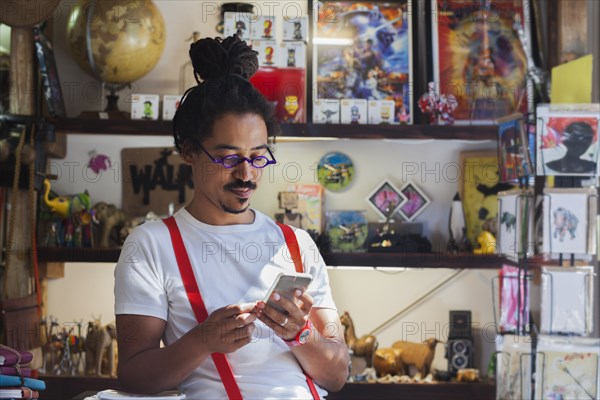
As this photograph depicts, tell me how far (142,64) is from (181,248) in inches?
76.5

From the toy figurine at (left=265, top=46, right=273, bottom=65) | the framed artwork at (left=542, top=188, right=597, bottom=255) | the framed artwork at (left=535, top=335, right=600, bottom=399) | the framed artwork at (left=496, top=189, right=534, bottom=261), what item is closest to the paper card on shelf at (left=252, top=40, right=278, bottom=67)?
the toy figurine at (left=265, top=46, right=273, bottom=65)

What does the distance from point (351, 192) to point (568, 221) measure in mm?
1082

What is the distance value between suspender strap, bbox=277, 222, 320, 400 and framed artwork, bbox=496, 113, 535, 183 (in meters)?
1.46

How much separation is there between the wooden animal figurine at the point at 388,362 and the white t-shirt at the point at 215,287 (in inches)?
69.3

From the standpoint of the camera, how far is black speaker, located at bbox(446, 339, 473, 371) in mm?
3807

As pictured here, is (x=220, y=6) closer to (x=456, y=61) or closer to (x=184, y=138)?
(x=456, y=61)

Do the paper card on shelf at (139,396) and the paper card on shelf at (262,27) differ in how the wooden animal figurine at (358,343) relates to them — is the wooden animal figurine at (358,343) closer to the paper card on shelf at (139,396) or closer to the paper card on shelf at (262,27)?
the paper card on shelf at (262,27)

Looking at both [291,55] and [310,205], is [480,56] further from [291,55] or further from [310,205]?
[310,205]

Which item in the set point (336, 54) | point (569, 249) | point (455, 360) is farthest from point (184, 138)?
point (455, 360)

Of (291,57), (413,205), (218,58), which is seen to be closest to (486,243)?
(413,205)

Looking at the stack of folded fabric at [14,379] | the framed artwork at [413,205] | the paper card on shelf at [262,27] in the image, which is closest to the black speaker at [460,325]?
the framed artwork at [413,205]

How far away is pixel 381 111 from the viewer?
3734 millimetres

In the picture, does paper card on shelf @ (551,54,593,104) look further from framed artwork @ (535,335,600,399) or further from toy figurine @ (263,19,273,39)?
toy figurine @ (263,19,273,39)

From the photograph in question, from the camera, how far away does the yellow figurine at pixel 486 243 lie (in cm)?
372
